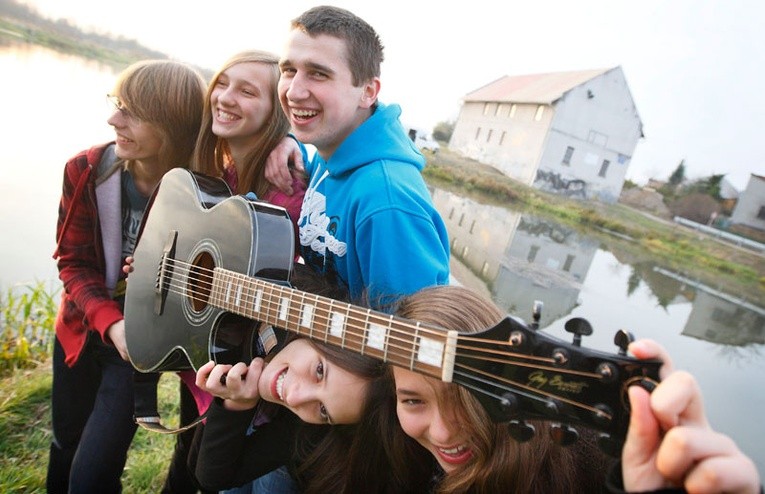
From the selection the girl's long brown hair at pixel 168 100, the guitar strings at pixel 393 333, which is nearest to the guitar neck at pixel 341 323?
the guitar strings at pixel 393 333

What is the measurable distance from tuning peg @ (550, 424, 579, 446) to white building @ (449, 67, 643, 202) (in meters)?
17.5

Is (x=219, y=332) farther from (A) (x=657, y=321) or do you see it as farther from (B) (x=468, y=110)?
(B) (x=468, y=110)

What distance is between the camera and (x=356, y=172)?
1724 mm

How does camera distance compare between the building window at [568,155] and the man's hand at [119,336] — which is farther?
the building window at [568,155]

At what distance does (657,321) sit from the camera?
11.0 metres

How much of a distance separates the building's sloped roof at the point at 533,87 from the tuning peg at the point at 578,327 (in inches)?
917

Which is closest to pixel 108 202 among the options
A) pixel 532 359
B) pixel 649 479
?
pixel 532 359

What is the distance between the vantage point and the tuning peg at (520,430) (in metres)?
0.91

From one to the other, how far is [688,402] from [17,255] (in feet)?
23.6

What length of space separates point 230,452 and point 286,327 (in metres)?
A: 0.53

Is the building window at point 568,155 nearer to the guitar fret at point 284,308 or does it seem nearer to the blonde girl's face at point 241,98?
the blonde girl's face at point 241,98

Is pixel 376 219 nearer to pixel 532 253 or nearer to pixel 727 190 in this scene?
pixel 532 253

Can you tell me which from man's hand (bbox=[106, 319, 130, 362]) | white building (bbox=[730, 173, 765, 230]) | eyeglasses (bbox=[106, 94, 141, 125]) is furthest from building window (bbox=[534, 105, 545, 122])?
man's hand (bbox=[106, 319, 130, 362])

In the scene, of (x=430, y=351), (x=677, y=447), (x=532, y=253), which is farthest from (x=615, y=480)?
(x=532, y=253)
